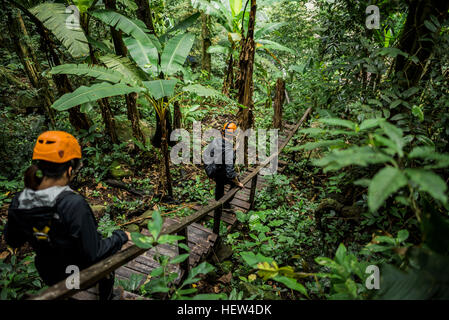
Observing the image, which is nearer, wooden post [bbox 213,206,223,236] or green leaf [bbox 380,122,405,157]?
green leaf [bbox 380,122,405,157]

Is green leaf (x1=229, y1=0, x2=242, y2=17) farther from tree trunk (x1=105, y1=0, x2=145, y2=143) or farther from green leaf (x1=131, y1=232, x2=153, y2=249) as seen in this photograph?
green leaf (x1=131, y1=232, x2=153, y2=249)

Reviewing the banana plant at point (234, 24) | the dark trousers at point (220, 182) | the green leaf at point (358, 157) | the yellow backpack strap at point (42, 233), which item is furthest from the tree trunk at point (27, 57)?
the green leaf at point (358, 157)

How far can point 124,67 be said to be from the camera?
448 centimetres

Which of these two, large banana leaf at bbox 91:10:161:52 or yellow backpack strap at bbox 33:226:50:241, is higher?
large banana leaf at bbox 91:10:161:52

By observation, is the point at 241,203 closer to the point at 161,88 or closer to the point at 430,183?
the point at 161,88

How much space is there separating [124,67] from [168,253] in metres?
3.74

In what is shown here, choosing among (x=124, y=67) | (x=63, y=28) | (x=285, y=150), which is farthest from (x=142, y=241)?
(x=285, y=150)

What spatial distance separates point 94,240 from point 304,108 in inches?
351

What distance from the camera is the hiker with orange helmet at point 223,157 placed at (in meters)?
3.93

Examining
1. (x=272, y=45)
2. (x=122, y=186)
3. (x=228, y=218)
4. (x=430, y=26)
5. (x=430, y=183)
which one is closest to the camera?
(x=430, y=183)

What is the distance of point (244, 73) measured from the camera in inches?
175

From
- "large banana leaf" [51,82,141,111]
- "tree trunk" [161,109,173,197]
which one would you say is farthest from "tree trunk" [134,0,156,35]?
"large banana leaf" [51,82,141,111]

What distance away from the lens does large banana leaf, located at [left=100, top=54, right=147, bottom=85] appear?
4.41 m
